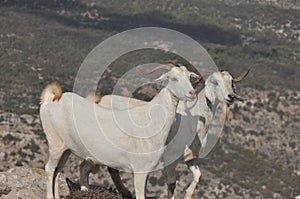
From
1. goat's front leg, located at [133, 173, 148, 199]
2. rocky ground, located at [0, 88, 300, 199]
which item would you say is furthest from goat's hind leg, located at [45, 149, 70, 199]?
rocky ground, located at [0, 88, 300, 199]

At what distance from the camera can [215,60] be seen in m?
78.1

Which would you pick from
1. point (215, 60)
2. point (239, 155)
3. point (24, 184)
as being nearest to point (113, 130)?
point (24, 184)

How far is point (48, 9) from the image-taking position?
99.6 metres

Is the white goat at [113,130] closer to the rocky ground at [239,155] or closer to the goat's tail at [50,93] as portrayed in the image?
the goat's tail at [50,93]

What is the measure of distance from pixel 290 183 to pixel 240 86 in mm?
21433

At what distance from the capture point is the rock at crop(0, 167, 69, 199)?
14.5 meters

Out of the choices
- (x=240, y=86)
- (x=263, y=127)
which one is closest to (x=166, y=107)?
(x=263, y=127)

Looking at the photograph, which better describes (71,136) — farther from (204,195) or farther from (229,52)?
(229,52)

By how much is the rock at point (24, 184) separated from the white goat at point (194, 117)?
96 cm

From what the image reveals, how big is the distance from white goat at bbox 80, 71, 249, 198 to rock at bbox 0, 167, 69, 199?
0.96 meters

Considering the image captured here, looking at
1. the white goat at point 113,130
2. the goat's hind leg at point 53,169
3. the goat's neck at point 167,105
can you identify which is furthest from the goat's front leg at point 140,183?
the goat's hind leg at point 53,169

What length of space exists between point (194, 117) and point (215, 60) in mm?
63013

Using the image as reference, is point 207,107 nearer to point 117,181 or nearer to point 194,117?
point 194,117

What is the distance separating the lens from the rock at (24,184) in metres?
14.5
